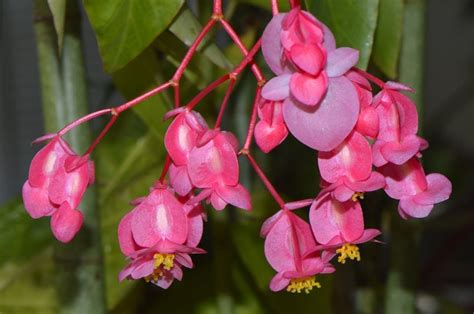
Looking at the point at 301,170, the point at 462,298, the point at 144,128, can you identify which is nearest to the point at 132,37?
the point at 144,128

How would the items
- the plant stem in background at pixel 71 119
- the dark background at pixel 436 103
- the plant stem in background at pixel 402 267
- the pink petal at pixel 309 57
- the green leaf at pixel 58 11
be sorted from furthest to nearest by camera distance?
the dark background at pixel 436 103, the plant stem in background at pixel 402 267, the plant stem in background at pixel 71 119, the green leaf at pixel 58 11, the pink petal at pixel 309 57

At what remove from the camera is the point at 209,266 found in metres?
0.89

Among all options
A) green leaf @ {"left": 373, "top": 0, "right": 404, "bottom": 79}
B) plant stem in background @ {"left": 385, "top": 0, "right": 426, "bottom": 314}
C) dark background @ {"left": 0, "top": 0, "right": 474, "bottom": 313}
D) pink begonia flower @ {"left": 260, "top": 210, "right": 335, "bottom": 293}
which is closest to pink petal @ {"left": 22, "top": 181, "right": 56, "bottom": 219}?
pink begonia flower @ {"left": 260, "top": 210, "right": 335, "bottom": 293}

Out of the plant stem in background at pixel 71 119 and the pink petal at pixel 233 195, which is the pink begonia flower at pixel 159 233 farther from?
the plant stem in background at pixel 71 119

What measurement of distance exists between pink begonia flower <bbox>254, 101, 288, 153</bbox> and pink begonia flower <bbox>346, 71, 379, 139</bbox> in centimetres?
4

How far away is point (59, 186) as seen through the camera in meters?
0.48

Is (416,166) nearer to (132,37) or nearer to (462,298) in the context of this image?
(132,37)

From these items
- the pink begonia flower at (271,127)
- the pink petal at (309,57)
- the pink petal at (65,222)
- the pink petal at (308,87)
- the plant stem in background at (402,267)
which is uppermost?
the pink petal at (309,57)

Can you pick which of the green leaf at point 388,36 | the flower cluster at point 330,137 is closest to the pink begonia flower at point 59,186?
the flower cluster at point 330,137

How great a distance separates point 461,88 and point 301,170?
1.35 metres

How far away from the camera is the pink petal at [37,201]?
493 mm

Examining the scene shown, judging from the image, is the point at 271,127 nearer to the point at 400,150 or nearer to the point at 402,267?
the point at 400,150

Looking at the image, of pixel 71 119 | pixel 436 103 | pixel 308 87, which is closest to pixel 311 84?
pixel 308 87

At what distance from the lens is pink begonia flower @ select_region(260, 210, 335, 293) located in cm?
50
